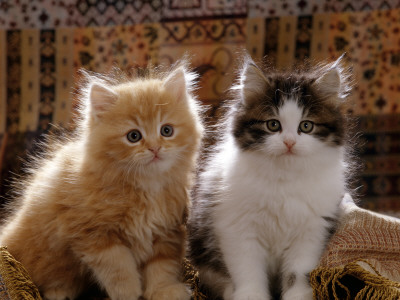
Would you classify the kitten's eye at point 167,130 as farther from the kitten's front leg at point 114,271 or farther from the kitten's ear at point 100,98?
the kitten's front leg at point 114,271

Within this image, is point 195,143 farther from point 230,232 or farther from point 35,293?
point 35,293

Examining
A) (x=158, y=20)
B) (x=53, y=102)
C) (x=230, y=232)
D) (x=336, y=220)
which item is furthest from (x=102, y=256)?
(x=158, y=20)

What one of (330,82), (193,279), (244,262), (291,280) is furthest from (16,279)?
(330,82)

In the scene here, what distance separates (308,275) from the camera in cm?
130

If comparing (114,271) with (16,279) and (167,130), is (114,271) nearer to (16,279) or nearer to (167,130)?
(16,279)

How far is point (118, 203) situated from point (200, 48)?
3.69 ft

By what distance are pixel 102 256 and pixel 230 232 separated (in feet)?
1.16

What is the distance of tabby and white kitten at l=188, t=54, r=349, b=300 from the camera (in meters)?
1.31

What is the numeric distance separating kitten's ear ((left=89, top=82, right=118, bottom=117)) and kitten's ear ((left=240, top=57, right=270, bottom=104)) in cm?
37

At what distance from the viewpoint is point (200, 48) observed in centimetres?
227

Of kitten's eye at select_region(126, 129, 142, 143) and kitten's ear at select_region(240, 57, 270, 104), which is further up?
kitten's ear at select_region(240, 57, 270, 104)

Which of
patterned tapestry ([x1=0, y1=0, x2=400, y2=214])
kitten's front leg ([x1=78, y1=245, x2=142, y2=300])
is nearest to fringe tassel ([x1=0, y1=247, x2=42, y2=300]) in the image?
kitten's front leg ([x1=78, y1=245, x2=142, y2=300])

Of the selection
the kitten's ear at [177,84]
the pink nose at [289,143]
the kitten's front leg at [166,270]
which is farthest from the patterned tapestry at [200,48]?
the pink nose at [289,143]

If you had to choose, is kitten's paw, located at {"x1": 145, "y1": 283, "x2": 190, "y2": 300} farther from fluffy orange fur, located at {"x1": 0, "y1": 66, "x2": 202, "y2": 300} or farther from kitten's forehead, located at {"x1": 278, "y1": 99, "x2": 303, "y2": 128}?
kitten's forehead, located at {"x1": 278, "y1": 99, "x2": 303, "y2": 128}
